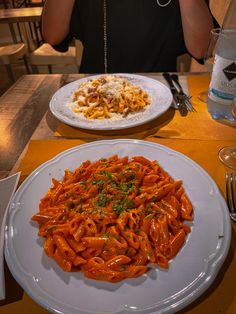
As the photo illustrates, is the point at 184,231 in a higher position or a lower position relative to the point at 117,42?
lower

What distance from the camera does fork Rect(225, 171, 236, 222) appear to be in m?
0.79

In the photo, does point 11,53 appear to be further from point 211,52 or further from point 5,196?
point 5,196

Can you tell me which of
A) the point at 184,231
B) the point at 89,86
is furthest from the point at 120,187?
the point at 89,86

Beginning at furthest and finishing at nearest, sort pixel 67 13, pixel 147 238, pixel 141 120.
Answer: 1. pixel 67 13
2. pixel 141 120
3. pixel 147 238

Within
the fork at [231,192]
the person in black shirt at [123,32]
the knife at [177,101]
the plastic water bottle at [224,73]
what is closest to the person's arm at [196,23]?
the person in black shirt at [123,32]

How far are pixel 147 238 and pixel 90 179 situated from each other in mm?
283

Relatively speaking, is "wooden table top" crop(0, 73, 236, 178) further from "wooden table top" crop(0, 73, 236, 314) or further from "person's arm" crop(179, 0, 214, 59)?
"person's arm" crop(179, 0, 214, 59)

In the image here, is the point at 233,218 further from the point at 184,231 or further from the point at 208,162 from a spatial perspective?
the point at 208,162

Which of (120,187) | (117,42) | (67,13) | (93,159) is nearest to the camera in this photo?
→ (120,187)

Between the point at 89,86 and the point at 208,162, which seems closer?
the point at 208,162

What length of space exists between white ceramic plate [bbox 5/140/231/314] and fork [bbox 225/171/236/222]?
60 mm

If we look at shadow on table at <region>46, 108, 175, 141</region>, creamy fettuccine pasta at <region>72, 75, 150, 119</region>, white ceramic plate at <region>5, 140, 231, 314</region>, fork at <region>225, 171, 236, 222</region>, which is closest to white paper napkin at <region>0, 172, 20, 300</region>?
white ceramic plate at <region>5, 140, 231, 314</region>

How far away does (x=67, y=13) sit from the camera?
184 centimetres

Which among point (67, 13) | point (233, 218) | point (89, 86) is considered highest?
point (67, 13)
